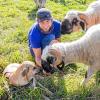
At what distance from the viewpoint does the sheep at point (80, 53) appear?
5.72 metres

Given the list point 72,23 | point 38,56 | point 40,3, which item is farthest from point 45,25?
point 40,3

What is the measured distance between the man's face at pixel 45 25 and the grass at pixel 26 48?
886mm

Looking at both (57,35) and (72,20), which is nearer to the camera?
(57,35)

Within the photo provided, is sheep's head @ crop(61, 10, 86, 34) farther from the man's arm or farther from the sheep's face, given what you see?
the sheep's face

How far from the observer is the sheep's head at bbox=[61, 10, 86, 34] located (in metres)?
7.58

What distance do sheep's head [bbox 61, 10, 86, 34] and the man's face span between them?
1046mm

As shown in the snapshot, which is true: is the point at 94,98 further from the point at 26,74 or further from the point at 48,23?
the point at 48,23

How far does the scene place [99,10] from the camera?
773 cm

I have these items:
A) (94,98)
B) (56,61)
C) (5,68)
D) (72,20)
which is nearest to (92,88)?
(94,98)

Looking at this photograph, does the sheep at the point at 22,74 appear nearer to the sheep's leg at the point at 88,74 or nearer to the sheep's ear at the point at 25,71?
the sheep's ear at the point at 25,71

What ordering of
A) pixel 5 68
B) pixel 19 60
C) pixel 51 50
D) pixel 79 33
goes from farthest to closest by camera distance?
pixel 79 33 → pixel 19 60 → pixel 5 68 → pixel 51 50

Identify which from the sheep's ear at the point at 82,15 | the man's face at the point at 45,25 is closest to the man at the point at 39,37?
the man's face at the point at 45,25

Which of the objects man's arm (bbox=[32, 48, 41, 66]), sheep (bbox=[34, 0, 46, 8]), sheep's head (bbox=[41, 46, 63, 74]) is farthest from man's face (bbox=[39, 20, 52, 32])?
sheep (bbox=[34, 0, 46, 8])

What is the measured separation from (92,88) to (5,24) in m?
3.79
